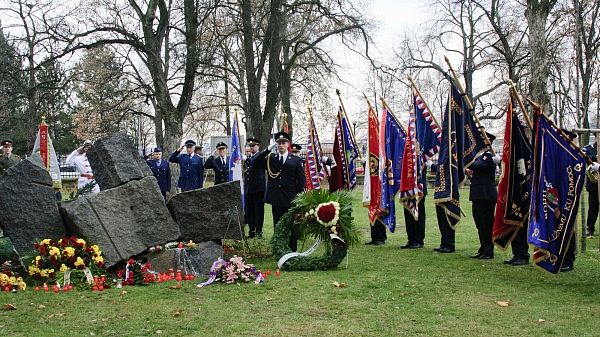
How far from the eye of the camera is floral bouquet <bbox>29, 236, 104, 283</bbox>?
22.4 feet

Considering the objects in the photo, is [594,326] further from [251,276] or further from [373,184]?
[373,184]

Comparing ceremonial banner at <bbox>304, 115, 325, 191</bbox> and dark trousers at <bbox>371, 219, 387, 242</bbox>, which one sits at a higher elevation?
ceremonial banner at <bbox>304, 115, 325, 191</bbox>

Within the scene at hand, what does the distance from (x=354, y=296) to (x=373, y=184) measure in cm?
430

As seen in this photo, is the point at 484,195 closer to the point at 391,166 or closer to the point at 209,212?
the point at 391,166

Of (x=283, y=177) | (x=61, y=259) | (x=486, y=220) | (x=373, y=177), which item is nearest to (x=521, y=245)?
(x=486, y=220)

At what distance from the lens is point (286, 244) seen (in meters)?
7.88

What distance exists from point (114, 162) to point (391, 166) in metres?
4.42

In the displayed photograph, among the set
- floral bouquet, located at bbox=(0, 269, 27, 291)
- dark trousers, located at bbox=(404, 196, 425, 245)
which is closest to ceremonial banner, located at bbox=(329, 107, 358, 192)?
dark trousers, located at bbox=(404, 196, 425, 245)

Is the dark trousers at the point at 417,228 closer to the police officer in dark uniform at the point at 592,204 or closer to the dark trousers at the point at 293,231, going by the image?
the dark trousers at the point at 293,231

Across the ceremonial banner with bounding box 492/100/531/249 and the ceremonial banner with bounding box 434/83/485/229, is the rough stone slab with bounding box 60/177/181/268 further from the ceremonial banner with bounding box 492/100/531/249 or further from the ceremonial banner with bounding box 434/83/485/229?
the ceremonial banner with bounding box 492/100/531/249

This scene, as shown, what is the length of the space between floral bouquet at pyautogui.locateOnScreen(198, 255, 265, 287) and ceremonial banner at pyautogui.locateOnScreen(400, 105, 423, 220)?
3240 millimetres

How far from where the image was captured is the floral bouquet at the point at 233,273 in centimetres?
681

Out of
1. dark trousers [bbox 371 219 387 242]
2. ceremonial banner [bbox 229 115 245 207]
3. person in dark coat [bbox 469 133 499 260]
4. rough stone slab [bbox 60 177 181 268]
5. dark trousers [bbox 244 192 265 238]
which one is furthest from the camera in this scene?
ceremonial banner [bbox 229 115 245 207]

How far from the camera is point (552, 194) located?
6457 millimetres
